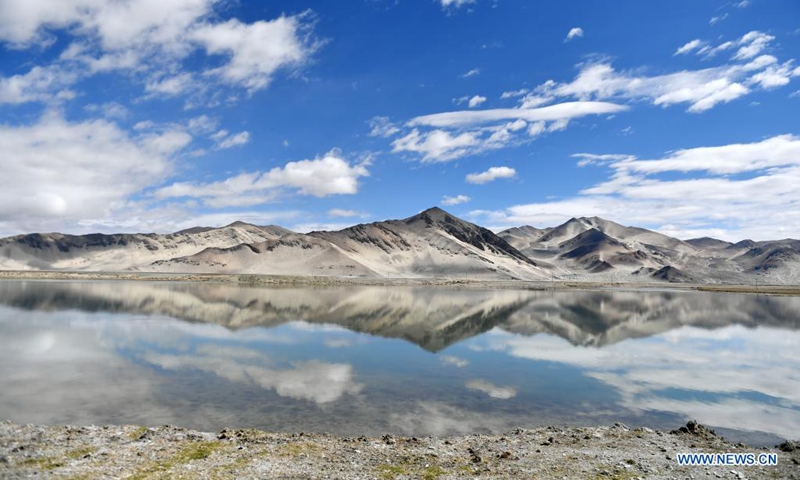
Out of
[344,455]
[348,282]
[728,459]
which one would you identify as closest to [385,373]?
[344,455]

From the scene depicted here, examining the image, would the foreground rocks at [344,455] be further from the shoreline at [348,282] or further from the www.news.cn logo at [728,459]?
the shoreline at [348,282]

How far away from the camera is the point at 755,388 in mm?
25141

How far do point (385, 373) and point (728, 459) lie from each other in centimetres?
1583

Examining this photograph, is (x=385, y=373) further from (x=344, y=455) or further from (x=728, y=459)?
(x=728, y=459)

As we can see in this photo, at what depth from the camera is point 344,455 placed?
13.4 metres

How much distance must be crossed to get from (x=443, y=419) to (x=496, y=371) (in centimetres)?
1027

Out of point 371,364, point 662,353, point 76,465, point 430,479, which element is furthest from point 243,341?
point 662,353

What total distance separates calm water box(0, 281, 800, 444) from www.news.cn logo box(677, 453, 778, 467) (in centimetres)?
314

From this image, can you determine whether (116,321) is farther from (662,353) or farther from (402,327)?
(662,353)

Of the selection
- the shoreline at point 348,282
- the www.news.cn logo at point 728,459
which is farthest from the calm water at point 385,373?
the shoreline at point 348,282

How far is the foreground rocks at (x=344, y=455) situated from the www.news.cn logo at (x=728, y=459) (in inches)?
11.6

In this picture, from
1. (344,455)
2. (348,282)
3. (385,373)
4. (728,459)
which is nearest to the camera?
(344,455)

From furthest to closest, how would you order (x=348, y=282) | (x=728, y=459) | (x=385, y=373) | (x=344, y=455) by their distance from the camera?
(x=348, y=282) < (x=385, y=373) < (x=728, y=459) < (x=344, y=455)

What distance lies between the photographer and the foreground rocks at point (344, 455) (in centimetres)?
1188
